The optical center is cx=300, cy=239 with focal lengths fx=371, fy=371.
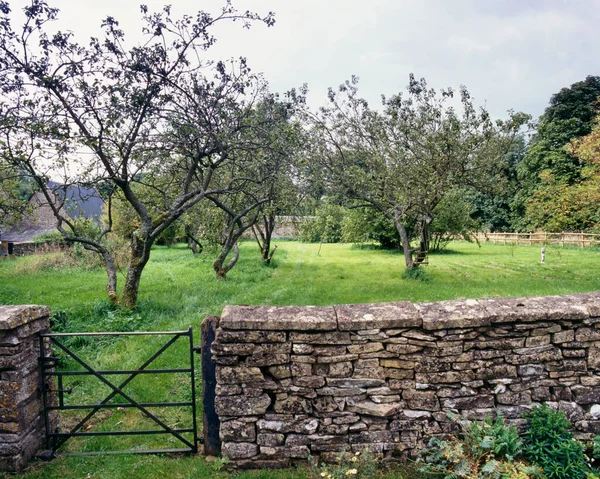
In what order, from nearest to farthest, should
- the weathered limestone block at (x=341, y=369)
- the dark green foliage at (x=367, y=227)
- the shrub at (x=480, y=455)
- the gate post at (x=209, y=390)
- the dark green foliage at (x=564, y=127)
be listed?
1. the shrub at (x=480, y=455)
2. the weathered limestone block at (x=341, y=369)
3. the gate post at (x=209, y=390)
4. the dark green foliage at (x=367, y=227)
5. the dark green foliage at (x=564, y=127)

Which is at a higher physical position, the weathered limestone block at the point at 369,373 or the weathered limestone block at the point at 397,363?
the weathered limestone block at the point at 397,363

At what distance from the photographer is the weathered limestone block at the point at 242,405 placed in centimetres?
347

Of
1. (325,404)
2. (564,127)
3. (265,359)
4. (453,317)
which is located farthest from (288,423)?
(564,127)

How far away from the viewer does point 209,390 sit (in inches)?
144

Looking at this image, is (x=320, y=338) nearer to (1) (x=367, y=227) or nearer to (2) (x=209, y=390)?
(2) (x=209, y=390)

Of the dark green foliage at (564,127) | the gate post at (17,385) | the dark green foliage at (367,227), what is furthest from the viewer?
the dark green foliage at (564,127)

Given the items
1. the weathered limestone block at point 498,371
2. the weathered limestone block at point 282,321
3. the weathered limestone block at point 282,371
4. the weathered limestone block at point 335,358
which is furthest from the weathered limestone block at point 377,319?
the weathered limestone block at point 498,371

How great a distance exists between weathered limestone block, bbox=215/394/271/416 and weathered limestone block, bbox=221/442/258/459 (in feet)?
1.02

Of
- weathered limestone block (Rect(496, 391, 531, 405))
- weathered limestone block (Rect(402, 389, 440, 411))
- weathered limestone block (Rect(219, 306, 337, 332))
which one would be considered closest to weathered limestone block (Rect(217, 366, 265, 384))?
weathered limestone block (Rect(219, 306, 337, 332))

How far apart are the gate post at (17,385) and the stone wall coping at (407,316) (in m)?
1.86

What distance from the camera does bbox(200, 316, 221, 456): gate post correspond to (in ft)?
11.7

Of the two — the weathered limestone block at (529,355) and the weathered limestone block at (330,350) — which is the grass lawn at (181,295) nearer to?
the weathered limestone block at (330,350)

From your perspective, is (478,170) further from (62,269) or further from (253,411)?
(62,269)

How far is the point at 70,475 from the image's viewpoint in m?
3.43
